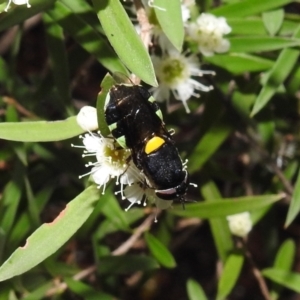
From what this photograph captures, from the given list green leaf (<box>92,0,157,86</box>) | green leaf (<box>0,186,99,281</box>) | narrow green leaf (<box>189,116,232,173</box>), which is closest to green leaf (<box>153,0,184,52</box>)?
green leaf (<box>92,0,157,86</box>)

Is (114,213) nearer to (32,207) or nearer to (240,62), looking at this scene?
(32,207)

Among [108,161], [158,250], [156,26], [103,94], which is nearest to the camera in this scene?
[103,94]

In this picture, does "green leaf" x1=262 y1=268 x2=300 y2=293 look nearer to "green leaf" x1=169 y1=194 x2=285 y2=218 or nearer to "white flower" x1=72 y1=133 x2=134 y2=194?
"green leaf" x1=169 y1=194 x2=285 y2=218

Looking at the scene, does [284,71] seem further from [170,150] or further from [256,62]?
[170,150]

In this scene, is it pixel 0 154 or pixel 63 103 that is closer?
pixel 63 103

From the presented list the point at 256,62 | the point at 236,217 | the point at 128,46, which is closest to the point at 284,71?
the point at 256,62

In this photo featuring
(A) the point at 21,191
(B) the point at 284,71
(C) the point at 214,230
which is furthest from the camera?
(C) the point at 214,230

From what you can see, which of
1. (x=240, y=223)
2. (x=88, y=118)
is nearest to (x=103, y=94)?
(x=88, y=118)
